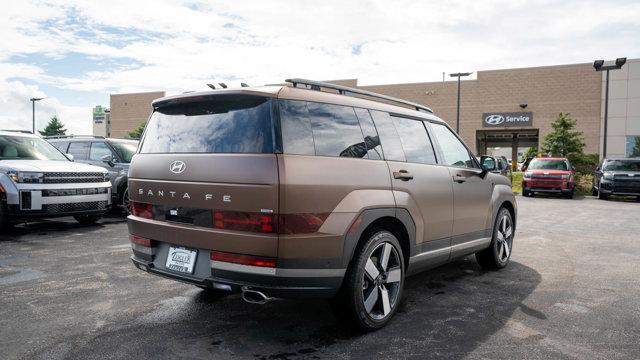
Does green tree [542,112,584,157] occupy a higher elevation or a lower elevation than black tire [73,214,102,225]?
higher

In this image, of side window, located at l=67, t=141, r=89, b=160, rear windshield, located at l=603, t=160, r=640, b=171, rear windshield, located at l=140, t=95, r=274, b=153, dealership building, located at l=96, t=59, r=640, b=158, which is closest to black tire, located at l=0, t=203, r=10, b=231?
side window, located at l=67, t=141, r=89, b=160

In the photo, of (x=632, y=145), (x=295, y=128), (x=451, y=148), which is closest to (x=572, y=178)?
(x=451, y=148)

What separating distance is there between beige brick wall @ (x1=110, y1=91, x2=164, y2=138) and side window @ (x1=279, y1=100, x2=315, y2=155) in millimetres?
64321

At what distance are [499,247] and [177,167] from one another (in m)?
4.21

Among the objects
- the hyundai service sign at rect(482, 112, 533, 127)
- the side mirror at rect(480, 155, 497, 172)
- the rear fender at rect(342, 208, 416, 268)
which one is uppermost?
the hyundai service sign at rect(482, 112, 533, 127)

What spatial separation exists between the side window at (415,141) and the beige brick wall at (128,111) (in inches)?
2501

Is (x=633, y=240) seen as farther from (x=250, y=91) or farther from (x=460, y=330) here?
(x=250, y=91)

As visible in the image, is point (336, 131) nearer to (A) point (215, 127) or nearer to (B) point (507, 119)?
(A) point (215, 127)

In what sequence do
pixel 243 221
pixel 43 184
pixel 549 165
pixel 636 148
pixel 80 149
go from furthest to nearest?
pixel 636 148, pixel 549 165, pixel 80 149, pixel 43 184, pixel 243 221

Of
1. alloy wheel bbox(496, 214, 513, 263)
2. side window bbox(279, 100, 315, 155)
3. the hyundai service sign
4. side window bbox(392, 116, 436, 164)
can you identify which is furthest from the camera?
the hyundai service sign

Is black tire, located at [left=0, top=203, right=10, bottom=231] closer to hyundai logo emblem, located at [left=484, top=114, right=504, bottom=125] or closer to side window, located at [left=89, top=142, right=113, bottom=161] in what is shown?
side window, located at [left=89, top=142, right=113, bottom=161]

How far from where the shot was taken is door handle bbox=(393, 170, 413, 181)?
4098 millimetres

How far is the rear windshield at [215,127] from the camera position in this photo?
3.39 metres

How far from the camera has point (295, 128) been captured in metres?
3.43
